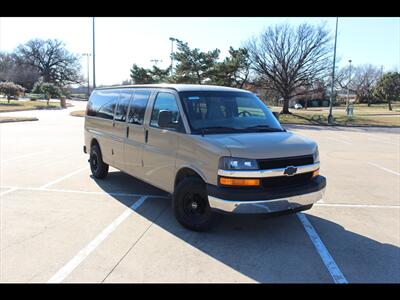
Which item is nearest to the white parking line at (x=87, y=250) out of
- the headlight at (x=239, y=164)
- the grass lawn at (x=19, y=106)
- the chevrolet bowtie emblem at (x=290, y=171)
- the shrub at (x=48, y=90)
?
the headlight at (x=239, y=164)

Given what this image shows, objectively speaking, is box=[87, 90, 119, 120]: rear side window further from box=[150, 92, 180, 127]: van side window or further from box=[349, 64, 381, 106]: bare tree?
box=[349, 64, 381, 106]: bare tree

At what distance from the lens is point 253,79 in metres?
39.7

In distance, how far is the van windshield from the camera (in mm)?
5160

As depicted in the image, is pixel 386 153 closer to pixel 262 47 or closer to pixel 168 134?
pixel 168 134

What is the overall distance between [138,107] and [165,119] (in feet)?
3.84

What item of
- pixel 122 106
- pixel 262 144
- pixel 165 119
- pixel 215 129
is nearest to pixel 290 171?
pixel 262 144

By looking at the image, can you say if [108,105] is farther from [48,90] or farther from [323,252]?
[48,90]

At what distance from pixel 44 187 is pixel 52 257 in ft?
11.2

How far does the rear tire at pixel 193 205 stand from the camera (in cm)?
479

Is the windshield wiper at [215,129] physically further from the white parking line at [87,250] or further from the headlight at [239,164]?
the white parking line at [87,250]

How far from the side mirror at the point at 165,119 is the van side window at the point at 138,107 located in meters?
0.85

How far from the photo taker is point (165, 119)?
5.25 metres

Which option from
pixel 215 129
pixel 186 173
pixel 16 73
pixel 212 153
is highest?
pixel 16 73

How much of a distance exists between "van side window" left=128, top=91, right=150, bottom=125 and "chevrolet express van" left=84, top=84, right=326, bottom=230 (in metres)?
0.02
